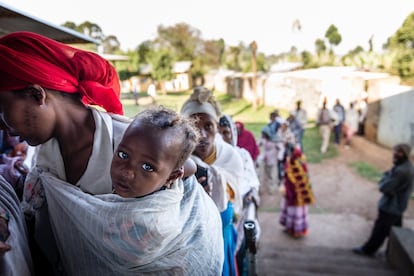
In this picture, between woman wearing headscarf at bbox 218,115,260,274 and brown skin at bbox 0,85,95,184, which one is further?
woman wearing headscarf at bbox 218,115,260,274

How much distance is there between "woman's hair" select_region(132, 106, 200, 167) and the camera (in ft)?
3.05

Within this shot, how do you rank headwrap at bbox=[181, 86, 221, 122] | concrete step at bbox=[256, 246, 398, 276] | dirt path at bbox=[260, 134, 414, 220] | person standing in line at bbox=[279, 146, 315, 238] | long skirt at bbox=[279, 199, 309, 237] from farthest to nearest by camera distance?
dirt path at bbox=[260, 134, 414, 220]
long skirt at bbox=[279, 199, 309, 237]
person standing in line at bbox=[279, 146, 315, 238]
concrete step at bbox=[256, 246, 398, 276]
headwrap at bbox=[181, 86, 221, 122]

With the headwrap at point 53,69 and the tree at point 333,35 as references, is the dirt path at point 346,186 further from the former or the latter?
the tree at point 333,35

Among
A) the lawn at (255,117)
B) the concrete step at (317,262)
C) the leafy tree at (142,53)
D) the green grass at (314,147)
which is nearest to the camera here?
the concrete step at (317,262)

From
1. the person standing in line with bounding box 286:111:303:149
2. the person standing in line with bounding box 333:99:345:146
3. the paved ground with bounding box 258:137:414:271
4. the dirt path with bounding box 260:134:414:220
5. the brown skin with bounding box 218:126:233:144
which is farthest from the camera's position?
the person standing in line with bounding box 333:99:345:146

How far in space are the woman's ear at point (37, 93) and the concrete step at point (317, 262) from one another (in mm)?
3126

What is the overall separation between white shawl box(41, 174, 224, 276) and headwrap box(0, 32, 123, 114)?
0.29 m

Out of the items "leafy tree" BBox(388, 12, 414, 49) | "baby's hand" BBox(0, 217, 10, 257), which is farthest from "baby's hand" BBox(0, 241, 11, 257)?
"leafy tree" BBox(388, 12, 414, 49)

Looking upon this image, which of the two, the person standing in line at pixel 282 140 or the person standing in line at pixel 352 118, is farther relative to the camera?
the person standing in line at pixel 352 118

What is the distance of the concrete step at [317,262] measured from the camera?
370cm

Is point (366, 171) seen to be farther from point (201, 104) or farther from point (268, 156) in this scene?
point (201, 104)

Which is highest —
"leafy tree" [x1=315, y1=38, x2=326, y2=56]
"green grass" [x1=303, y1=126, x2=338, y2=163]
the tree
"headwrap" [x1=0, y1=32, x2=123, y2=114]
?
the tree

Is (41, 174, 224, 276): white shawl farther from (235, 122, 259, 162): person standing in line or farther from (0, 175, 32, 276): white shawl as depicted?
(235, 122, 259, 162): person standing in line

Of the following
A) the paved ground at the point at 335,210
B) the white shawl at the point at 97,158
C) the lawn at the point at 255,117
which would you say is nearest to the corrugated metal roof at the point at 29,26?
the white shawl at the point at 97,158
